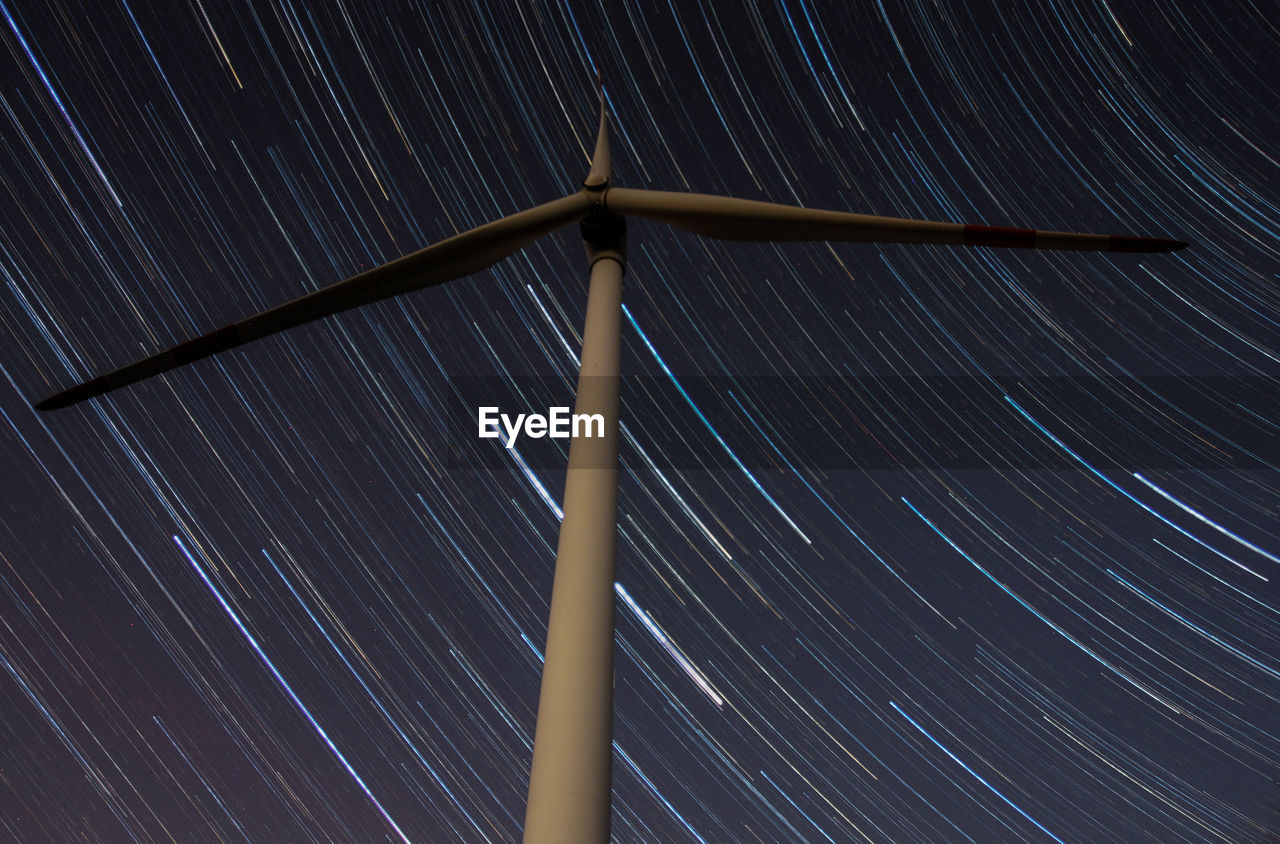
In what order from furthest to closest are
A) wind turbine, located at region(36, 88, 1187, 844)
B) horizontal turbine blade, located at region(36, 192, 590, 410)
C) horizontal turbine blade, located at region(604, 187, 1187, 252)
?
horizontal turbine blade, located at region(36, 192, 590, 410), horizontal turbine blade, located at region(604, 187, 1187, 252), wind turbine, located at region(36, 88, 1187, 844)

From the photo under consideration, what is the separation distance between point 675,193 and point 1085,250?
3.53 metres

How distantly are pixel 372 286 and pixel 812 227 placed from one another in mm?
4002

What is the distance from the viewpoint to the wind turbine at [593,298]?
14.8 feet

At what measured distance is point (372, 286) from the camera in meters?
8.09

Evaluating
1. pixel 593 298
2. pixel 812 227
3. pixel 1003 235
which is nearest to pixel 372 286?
pixel 593 298

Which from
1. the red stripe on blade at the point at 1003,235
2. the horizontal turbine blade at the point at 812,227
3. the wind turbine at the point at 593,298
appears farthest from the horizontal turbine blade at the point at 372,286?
the red stripe on blade at the point at 1003,235

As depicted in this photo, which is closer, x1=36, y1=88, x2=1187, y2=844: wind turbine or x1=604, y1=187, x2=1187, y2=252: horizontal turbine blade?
x1=36, y1=88, x2=1187, y2=844: wind turbine

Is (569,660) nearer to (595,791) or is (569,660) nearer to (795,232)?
(595,791)

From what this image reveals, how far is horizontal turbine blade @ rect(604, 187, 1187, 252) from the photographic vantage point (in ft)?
24.6

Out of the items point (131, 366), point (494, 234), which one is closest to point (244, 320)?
point (131, 366)

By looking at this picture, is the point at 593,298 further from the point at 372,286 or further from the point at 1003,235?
the point at 1003,235

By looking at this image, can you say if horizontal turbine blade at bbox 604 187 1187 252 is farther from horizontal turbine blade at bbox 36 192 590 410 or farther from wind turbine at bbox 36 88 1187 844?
horizontal turbine blade at bbox 36 192 590 410

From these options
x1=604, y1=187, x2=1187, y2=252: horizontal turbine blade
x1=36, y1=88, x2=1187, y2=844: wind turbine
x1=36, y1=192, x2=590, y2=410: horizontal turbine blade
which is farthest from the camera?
x1=36, y1=192, x2=590, y2=410: horizontal turbine blade

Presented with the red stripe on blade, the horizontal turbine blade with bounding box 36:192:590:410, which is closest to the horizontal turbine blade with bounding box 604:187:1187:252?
the red stripe on blade
